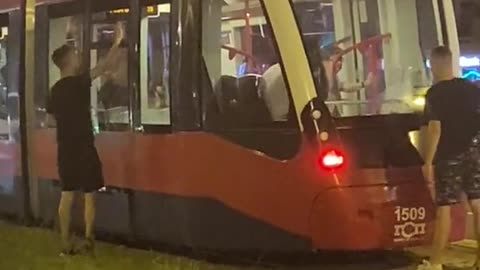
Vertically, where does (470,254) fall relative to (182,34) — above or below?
below

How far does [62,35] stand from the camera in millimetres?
10648

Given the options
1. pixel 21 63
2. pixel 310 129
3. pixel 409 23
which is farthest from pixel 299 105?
pixel 21 63

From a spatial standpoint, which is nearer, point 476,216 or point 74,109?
point 476,216

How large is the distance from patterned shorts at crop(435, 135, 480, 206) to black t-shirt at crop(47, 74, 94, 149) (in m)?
3.07

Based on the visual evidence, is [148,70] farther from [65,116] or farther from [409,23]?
[409,23]

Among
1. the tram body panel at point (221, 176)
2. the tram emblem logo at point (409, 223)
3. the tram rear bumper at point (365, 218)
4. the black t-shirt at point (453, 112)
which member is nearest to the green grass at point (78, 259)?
the tram body panel at point (221, 176)

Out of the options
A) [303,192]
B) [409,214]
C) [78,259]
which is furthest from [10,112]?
[409,214]

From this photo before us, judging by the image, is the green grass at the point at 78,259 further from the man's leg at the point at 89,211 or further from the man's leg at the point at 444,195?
the man's leg at the point at 444,195

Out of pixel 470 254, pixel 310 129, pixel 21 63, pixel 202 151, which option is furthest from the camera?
pixel 21 63

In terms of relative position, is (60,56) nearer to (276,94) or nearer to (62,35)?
(62,35)

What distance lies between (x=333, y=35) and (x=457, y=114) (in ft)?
3.74

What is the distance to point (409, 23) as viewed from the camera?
9.19 meters

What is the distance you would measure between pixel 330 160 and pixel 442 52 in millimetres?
1250

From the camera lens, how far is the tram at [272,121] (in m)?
8.31
